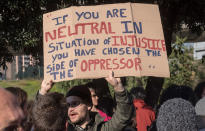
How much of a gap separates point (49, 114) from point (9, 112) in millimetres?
1203

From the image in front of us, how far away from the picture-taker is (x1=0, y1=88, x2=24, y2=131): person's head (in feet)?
4.30

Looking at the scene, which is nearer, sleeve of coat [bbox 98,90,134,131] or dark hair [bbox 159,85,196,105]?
sleeve of coat [bbox 98,90,134,131]

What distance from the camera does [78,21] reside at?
3311 mm

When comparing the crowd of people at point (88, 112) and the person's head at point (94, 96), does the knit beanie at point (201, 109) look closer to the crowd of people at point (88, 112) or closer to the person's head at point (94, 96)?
the crowd of people at point (88, 112)

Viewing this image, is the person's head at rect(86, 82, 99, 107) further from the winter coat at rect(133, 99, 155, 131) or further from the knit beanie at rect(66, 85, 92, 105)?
the knit beanie at rect(66, 85, 92, 105)

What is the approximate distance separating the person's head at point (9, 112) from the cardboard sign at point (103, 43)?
1.70 meters

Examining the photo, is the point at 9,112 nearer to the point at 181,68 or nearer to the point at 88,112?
the point at 88,112

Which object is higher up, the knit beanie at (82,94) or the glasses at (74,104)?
the knit beanie at (82,94)

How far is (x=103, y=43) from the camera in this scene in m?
3.27

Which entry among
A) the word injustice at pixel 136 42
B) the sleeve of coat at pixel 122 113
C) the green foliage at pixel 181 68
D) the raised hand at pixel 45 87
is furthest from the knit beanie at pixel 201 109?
the green foliage at pixel 181 68

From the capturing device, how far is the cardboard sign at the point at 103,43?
3174mm

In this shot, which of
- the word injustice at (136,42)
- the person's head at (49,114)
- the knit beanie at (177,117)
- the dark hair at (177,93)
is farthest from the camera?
the dark hair at (177,93)

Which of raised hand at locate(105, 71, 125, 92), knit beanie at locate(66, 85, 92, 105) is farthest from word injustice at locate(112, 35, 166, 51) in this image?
knit beanie at locate(66, 85, 92, 105)

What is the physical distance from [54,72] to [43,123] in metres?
0.79
